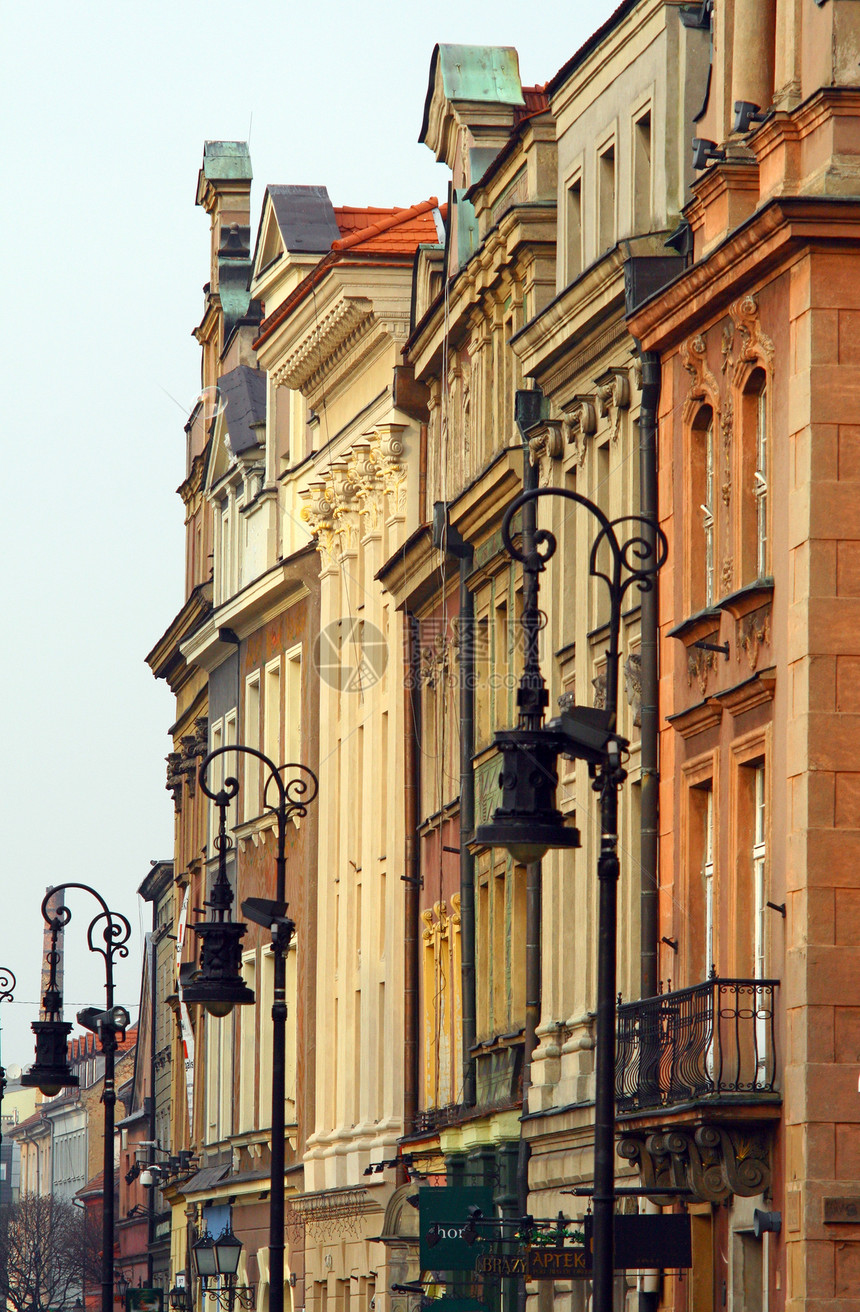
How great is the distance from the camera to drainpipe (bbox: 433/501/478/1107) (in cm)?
3981

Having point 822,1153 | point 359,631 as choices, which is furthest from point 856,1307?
point 359,631

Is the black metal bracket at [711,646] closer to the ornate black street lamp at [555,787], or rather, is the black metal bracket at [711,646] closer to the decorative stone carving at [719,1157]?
the decorative stone carving at [719,1157]

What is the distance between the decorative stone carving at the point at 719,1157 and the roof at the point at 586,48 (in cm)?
1226

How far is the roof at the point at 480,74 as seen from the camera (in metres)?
41.5

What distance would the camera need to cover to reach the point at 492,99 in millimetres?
41438

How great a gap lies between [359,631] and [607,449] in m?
18.7

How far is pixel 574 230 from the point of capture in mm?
34125

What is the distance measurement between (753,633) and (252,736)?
34.4 m

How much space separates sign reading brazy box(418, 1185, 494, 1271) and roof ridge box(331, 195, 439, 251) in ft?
57.8

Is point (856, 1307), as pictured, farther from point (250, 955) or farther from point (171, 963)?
point (171, 963)

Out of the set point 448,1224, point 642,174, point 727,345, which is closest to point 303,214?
point 642,174

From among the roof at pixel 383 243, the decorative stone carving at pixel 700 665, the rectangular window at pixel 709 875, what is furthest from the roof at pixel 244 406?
the rectangular window at pixel 709 875

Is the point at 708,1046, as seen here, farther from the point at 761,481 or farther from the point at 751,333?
the point at 751,333

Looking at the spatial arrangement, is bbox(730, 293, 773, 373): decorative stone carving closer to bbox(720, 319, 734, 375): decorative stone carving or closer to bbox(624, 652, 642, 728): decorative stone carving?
bbox(720, 319, 734, 375): decorative stone carving
